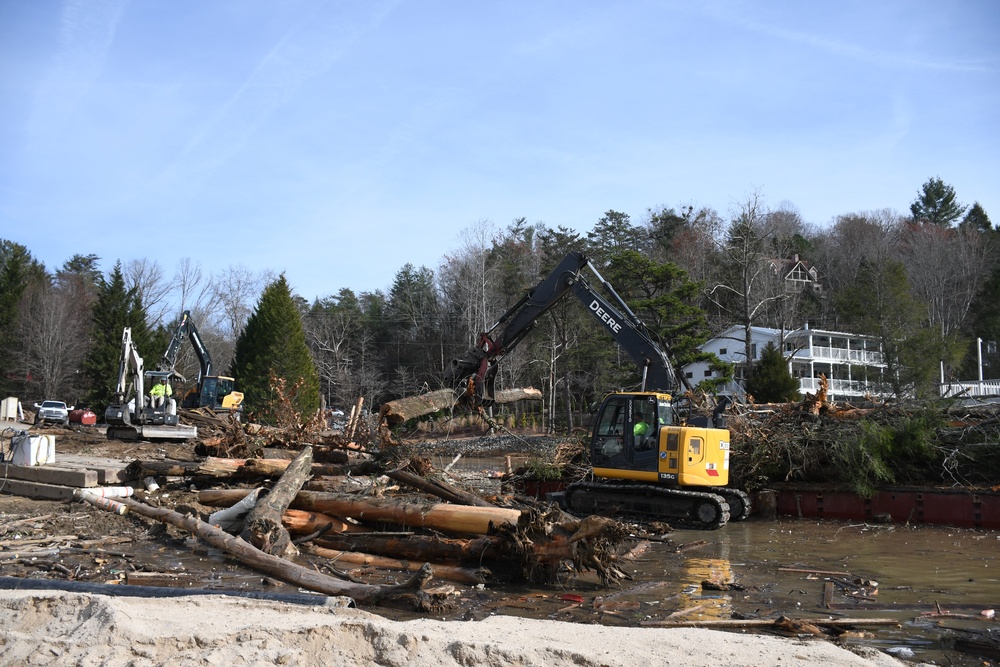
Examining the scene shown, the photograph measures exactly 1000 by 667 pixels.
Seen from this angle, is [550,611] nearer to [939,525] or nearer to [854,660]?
[854,660]

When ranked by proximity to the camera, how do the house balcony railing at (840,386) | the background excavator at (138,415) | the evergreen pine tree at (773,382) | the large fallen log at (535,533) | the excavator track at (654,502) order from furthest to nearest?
the house balcony railing at (840,386)
the evergreen pine tree at (773,382)
the background excavator at (138,415)
the excavator track at (654,502)
the large fallen log at (535,533)

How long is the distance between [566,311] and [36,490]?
3004 centimetres

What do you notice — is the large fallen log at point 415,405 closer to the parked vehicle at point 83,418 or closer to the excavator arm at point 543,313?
the excavator arm at point 543,313

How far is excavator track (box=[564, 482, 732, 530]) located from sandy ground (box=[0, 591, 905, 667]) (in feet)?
24.8

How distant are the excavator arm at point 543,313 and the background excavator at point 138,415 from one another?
43.1 feet

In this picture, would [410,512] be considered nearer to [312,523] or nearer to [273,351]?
[312,523]

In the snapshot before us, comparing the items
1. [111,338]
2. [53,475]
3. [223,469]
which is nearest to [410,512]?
[223,469]

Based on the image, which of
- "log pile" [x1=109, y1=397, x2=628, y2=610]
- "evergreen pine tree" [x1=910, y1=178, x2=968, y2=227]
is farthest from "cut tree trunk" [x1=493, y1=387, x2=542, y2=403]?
"evergreen pine tree" [x1=910, y1=178, x2=968, y2=227]

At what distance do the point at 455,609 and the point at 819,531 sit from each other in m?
8.91

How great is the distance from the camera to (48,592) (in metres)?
6.49

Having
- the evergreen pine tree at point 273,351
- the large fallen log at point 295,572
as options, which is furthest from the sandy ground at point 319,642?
the evergreen pine tree at point 273,351

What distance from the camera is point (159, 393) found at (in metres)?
26.8

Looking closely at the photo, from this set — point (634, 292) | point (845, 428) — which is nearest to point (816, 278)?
point (634, 292)

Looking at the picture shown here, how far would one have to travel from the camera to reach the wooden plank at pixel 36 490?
12.9 m
